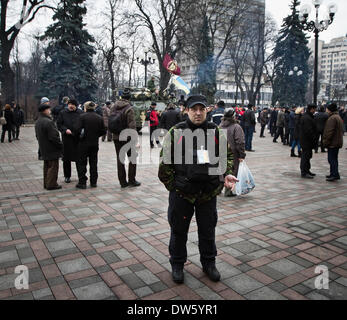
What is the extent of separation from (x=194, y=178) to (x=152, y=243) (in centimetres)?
162

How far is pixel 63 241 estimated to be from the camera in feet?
14.1

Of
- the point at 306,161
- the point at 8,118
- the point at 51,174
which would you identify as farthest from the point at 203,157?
the point at 8,118

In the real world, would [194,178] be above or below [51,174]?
above

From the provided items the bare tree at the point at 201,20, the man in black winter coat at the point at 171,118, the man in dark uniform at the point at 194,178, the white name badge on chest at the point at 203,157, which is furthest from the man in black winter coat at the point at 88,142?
the bare tree at the point at 201,20

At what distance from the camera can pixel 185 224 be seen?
3252 millimetres

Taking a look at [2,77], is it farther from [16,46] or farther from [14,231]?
[14,231]

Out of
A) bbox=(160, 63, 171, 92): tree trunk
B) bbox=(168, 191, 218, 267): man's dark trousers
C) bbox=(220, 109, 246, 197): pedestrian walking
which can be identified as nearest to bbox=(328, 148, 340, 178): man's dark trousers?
bbox=(220, 109, 246, 197): pedestrian walking

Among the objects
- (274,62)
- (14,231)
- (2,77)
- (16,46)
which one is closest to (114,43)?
(2,77)

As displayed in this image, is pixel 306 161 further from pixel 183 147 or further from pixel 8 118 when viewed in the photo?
pixel 8 118

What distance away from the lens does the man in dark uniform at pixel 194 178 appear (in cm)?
309

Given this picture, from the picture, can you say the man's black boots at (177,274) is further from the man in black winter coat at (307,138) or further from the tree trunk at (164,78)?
the tree trunk at (164,78)

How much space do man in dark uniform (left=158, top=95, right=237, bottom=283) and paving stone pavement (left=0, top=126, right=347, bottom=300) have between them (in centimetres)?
34

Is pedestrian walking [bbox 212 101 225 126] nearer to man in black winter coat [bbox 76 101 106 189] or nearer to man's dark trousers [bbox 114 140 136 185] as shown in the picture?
man's dark trousers [bbox 114 140 136 185]

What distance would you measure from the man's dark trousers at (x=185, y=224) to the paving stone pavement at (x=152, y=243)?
0.29 m
